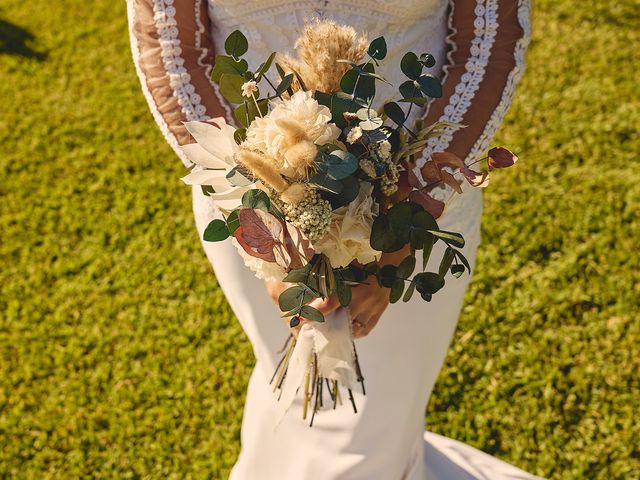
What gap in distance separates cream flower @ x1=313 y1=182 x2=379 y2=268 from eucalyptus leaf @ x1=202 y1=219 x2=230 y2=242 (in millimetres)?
223

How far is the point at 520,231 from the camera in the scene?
3.82 m

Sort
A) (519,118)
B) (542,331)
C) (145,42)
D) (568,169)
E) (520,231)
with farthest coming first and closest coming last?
1. (519,118)
2. (568,169)
3. (520,231)
4. (542,331)
5. (145,42)

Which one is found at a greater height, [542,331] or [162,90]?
[162,90]

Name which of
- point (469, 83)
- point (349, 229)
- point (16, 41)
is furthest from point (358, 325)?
point (16, 41)

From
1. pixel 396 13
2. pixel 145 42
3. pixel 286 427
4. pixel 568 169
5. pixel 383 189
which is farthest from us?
pixel 568 169

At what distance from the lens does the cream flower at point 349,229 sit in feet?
4.68

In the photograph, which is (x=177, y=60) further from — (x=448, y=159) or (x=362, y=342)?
(x=362, y=342)

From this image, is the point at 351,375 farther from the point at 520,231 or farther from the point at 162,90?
the point at 520,231

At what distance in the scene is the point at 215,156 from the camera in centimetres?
149

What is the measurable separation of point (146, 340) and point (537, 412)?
80.4 inches

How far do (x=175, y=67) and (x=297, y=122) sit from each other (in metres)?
0.85

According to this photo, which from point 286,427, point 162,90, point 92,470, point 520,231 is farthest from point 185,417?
point 520,231

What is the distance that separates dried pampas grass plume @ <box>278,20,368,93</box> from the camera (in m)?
1.36

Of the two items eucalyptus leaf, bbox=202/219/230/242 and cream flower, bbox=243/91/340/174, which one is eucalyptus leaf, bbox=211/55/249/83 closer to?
cream flower, bbox=243/91/340/174
